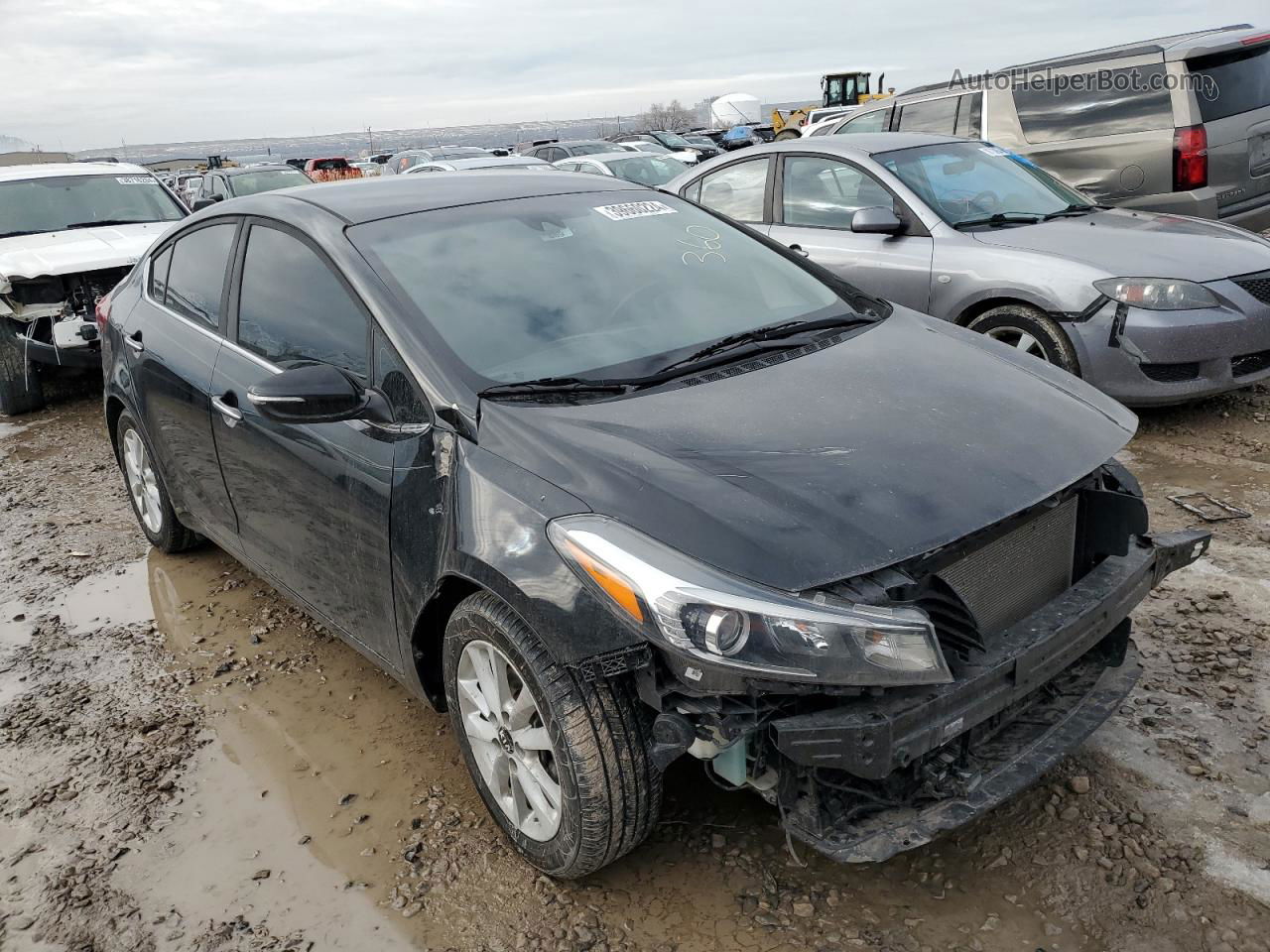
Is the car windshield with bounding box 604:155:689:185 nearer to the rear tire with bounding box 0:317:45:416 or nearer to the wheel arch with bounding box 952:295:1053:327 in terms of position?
the rear tire with bounding box 0:317:45:416

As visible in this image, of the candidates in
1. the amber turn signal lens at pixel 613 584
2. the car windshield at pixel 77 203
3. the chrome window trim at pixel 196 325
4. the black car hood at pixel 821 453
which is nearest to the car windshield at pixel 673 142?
the car windshield at pixel 77 203

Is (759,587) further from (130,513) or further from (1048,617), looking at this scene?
(130,513)

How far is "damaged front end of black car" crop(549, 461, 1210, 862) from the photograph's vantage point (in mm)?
1997

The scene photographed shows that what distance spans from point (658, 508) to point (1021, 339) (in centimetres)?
373

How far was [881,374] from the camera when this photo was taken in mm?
2775

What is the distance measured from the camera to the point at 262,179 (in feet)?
53.0

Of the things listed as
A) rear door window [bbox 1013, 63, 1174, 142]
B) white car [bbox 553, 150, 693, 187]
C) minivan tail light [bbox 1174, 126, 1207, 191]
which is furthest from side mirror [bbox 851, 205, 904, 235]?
white car [bbox 553, 150, 693, 187]

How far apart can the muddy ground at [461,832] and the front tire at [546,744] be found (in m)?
0.18

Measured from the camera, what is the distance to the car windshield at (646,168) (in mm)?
14641

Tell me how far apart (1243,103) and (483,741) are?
7093mm

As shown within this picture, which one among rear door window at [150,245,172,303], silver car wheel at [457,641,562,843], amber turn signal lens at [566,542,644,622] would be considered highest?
rear door window at [150,245,172,303]

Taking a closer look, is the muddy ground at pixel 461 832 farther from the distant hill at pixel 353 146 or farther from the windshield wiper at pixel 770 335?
the distant hill at pixel 353 146

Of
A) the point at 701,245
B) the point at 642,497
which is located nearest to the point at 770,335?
the point at 701,245

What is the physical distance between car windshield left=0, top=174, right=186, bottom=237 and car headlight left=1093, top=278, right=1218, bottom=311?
7737mm
